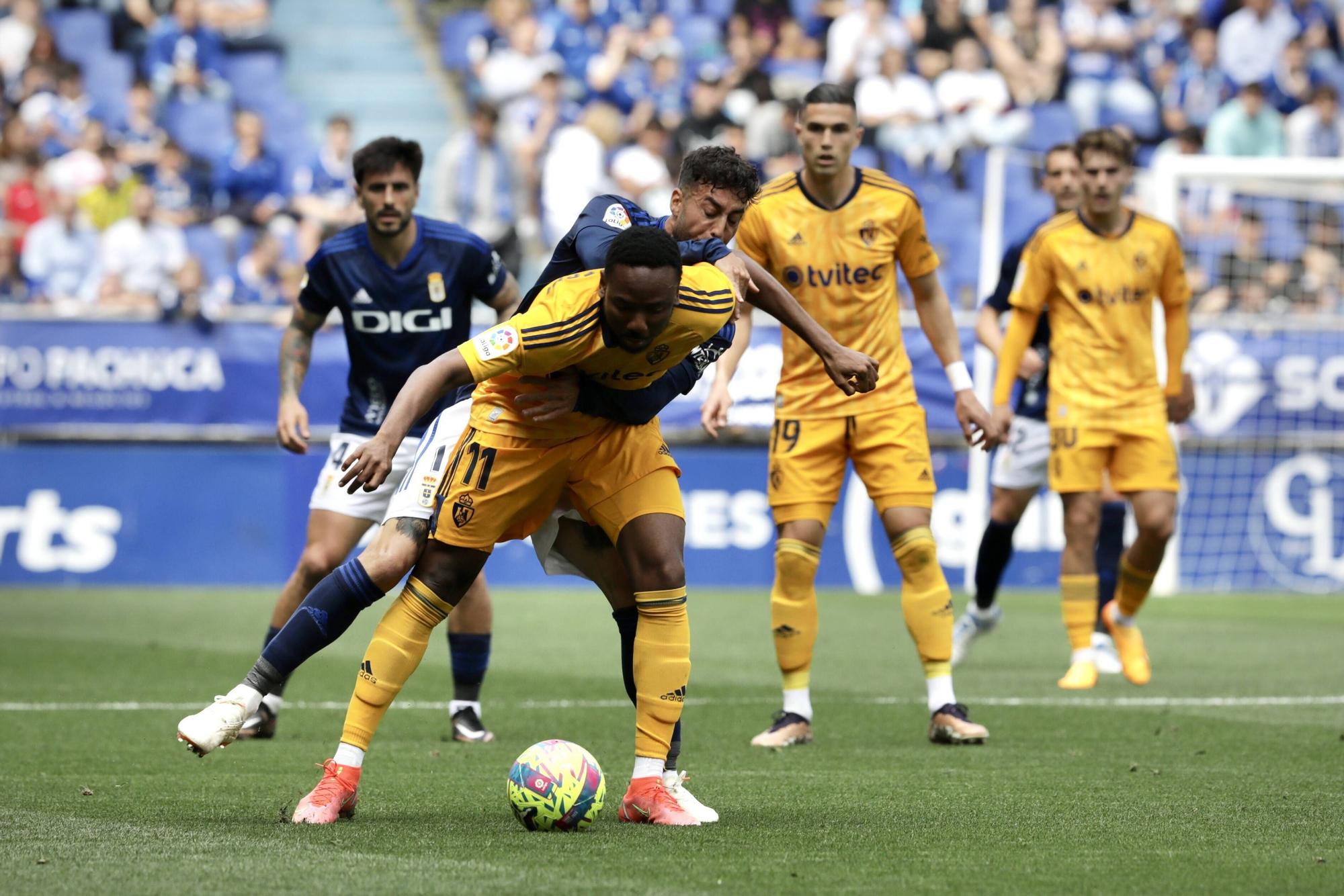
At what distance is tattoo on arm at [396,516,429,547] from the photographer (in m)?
5.34

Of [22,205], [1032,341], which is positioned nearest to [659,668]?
[1032,341]

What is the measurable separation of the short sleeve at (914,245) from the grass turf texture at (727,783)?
76.9 inches

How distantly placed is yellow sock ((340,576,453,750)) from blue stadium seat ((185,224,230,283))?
42.6ft

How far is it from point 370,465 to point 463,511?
638 mm

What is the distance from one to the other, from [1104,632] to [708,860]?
6410 millimetres

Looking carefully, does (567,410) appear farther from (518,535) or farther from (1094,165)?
(1094,165)

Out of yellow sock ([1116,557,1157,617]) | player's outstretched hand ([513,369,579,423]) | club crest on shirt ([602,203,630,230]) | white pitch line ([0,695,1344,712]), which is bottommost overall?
white pitch line ([0,695,1344,712])

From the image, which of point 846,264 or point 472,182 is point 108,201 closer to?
point 472,182

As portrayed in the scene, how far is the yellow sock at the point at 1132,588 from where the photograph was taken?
938cm

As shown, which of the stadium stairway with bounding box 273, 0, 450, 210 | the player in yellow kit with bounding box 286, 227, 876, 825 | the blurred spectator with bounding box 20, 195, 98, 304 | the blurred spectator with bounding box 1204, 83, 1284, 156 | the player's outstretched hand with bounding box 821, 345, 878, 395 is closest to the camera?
the player in yellow kit with bounding box 286, 227, 876, 825

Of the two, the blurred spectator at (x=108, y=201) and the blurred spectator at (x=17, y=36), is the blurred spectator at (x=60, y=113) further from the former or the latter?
the blurred spectator at (x=108, y=201)

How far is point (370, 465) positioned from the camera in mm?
4645

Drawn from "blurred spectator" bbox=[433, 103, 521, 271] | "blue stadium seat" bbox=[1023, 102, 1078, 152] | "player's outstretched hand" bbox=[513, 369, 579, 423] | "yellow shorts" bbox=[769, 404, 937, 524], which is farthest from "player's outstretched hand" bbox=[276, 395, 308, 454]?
"blue stadium seat" bbox=[1023, 102, 1078, 152]

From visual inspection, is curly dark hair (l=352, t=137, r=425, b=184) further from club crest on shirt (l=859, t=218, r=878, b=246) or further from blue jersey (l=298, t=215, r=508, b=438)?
club crest on shirt (l=859, t=218, r=878, b=246)
